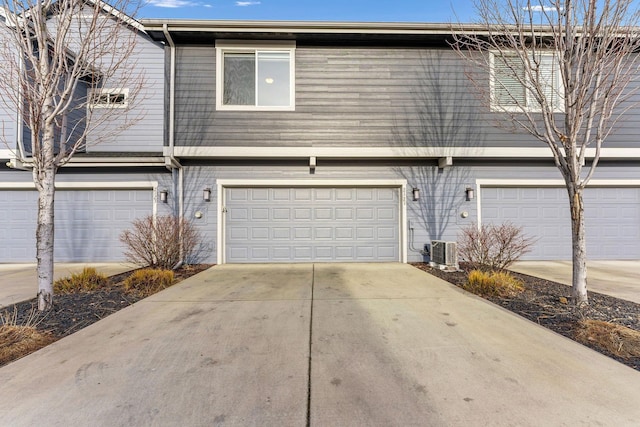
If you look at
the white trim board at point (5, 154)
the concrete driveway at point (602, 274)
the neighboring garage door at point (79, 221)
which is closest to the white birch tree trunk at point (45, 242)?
the neighboring garage door at point (79, 221)

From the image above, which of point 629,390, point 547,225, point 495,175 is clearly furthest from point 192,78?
point 547,225

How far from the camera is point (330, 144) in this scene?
707cm

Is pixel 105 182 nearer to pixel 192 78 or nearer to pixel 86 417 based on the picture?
pixel 192 78

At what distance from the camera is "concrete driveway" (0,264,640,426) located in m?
1.89

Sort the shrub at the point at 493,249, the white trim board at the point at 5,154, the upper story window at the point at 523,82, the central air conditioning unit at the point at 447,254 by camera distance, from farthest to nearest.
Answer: the white trim board at the point at 5,154, the central air conditioning unit at the point at 447,254, the shrub at the point at 493,249, the upper story window at the point at 523,82

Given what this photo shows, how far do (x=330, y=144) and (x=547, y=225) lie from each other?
5.95 metres

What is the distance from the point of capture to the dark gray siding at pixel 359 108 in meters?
7.01

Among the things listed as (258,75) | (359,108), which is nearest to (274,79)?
(258,75)

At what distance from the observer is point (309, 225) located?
737 cm

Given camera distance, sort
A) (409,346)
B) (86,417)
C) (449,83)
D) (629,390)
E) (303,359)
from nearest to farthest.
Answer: (86,417) < (629,390) < (303,359) < (409,346) < (449,83)

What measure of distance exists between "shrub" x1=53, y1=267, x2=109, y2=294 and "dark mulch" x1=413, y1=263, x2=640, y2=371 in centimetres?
623

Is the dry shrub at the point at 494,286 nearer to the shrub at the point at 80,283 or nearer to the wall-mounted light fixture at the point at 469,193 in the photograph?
the wall-mounted light fixture at the point at 469,193

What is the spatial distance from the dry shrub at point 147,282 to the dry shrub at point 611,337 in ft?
18.6

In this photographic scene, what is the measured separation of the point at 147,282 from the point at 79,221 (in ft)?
14.1
